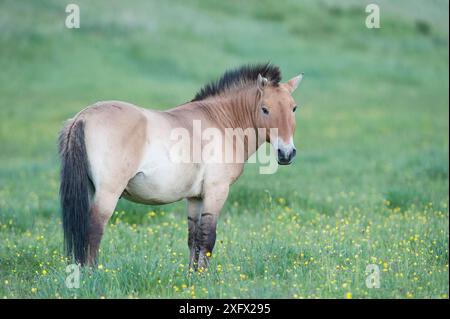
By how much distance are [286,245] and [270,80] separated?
1.73 metres

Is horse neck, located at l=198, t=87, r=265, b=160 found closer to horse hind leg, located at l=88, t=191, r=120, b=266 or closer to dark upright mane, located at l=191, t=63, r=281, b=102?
dark upright mane, located at l=191, t=63, r=281, b=102

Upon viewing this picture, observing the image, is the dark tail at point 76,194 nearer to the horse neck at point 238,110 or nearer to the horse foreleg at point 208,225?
the horse foreleg at point 208,225

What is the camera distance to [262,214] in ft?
33.8

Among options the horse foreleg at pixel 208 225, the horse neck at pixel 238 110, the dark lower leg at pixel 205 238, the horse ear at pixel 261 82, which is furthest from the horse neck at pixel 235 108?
the dark lower leg at pixel 205 238

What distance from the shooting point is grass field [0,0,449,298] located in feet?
22.0

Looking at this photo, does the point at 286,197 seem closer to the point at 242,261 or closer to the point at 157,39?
the point at 242,261

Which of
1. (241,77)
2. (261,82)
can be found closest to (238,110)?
(241,77)

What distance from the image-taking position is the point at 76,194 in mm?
6434

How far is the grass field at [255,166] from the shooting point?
264 inches

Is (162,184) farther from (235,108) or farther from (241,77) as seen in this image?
(241,77)

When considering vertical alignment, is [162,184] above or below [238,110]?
below

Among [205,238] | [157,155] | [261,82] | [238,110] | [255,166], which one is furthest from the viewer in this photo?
[255,166]

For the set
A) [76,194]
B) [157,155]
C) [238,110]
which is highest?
[238,110]

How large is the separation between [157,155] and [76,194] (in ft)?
2.68
